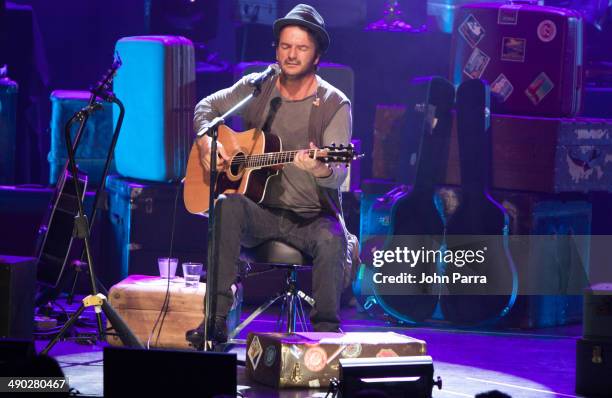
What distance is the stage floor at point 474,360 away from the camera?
5.05 meters

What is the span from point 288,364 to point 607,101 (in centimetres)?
416

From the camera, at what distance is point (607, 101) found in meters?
8.07

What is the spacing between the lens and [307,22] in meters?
5.64

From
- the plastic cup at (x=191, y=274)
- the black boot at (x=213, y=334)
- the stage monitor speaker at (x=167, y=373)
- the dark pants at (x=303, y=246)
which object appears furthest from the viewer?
the plastic cup at (x=191, y=274)

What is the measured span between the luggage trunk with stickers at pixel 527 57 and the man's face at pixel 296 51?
2054mm

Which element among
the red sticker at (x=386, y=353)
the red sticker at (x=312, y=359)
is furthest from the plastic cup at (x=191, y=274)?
the red sticker at (x=386, y=353)

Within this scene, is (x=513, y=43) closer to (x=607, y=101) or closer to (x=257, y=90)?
(x=607, y=101)

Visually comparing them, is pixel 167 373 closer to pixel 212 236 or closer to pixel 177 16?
pixel 212 236

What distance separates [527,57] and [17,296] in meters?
3.71

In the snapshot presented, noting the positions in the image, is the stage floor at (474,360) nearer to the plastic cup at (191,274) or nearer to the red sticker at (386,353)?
the red sticker at (386,353)

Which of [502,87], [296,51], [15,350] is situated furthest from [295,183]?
[502,87]

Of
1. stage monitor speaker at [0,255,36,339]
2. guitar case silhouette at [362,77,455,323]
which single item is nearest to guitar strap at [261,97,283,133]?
stage monitor speaker at [0,255,36,339]

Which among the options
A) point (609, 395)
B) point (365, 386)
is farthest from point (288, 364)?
point (609, 395)

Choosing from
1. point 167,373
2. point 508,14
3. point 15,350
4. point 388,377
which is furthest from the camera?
point 508,14
